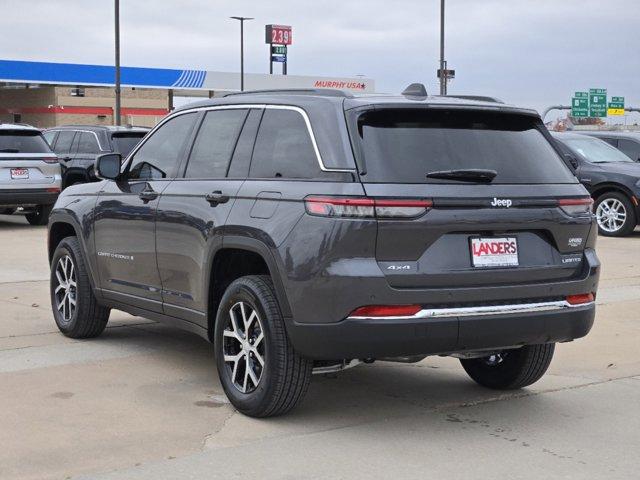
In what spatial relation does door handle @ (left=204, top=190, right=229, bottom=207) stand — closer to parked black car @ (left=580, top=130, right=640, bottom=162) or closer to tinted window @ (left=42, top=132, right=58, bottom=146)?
parked black car @ (left=580, top=130, right=640, bottom=162)

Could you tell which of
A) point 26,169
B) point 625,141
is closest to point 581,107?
point 625,141

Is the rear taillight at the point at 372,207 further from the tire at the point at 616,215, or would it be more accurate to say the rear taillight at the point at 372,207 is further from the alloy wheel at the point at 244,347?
the tire at the point at 616,215

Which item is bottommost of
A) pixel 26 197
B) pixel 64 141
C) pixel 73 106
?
pixel 26 197

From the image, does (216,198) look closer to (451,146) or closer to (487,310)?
(451,146)

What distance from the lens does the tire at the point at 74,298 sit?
787 centimetres

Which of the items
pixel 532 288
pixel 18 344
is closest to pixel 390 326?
pixel 532 288

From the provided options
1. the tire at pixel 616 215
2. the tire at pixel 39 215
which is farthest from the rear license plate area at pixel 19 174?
the tire at pixel 616 215

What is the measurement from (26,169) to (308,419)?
13.2 metres

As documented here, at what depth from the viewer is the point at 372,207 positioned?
5262 millimetres

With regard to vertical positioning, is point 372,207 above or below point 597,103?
below

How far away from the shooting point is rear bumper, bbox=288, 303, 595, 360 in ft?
17.4

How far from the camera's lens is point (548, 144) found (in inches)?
241

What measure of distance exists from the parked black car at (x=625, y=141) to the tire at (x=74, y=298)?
13.8 meters

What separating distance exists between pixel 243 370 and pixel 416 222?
1386 mm
